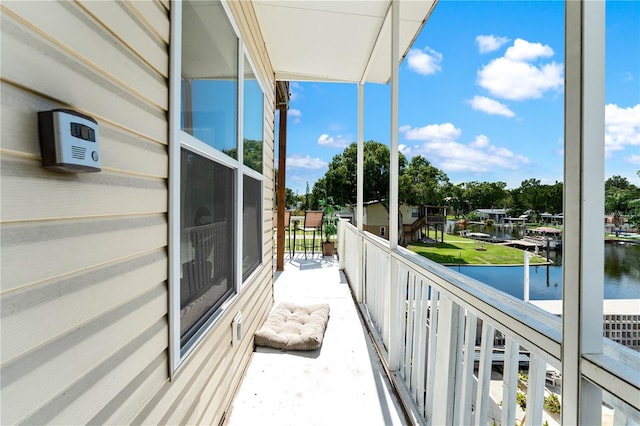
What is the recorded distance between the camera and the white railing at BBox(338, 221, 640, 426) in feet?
2.27

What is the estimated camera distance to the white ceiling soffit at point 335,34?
8.50ft

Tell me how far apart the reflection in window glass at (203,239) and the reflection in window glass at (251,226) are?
436mm

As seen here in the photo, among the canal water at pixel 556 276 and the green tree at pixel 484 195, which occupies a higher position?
the green tree at pixel 484 195

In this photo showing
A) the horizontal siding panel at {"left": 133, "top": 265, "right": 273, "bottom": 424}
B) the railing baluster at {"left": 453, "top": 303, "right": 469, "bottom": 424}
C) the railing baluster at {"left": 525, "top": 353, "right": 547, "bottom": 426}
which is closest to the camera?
the railing baluster at {"left": 525, "top": 353, "right": 547, "bottom": 426}

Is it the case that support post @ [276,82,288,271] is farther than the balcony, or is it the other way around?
support post @ [276,82,288,271]

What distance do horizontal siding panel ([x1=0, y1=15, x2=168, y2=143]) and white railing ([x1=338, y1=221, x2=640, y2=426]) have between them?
53.3 inches

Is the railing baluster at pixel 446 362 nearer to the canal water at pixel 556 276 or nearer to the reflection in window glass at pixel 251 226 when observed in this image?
the canal water at pixel 556 276

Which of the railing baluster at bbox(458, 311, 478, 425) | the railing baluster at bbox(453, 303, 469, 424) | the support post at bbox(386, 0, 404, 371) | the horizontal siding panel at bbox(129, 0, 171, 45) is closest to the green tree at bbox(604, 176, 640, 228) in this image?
the railing baluster at bbox(458, 311, 478, 425)

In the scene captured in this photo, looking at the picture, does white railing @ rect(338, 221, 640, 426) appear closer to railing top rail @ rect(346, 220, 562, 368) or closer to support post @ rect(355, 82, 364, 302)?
railing top rail @ rect(346, 220, 562, 368)

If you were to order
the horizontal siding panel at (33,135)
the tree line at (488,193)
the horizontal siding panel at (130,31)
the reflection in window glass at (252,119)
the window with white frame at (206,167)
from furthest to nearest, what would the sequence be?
the reflection in window glass at (252,119) → the window with white frame at (206,167) → the horizontal siding panel at (130,31) → the tree line at (488,193) → the horizontal siding panel at (33,135)

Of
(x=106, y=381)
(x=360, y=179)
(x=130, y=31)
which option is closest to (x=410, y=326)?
(x=106, y=381)

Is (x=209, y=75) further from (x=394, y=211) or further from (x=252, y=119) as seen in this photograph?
(x=394, y=211)

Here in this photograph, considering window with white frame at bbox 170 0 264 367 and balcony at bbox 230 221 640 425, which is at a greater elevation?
window with white frame at bbox 170 0 264 367

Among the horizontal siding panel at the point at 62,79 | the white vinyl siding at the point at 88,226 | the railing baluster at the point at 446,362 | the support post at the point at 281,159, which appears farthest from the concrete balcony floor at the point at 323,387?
the support post at the point at 281,159
